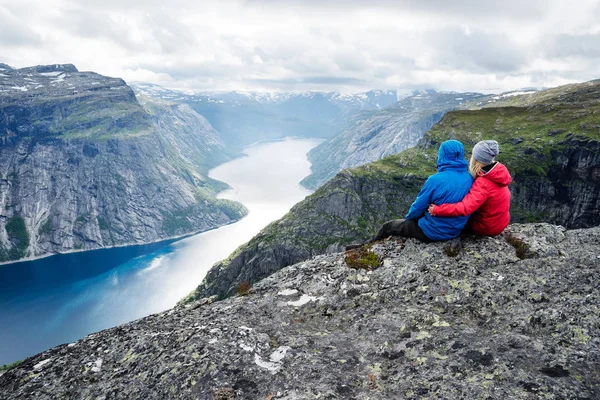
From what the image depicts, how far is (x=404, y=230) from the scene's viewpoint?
15.6 meters

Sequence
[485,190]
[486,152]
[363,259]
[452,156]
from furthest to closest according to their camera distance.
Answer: [363,259]
[452,156]
[486,152]
[485,190]

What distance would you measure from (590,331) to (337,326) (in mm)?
7002

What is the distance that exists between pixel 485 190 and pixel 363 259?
5.62m

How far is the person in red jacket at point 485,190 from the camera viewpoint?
12477 millimetres

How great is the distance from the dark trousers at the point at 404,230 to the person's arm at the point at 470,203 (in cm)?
233

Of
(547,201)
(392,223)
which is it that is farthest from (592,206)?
(392,223)

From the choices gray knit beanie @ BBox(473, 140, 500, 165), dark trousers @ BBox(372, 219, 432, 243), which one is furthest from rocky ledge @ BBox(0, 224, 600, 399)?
gray knit beanie @ BBox(473, 140, 500, 165)

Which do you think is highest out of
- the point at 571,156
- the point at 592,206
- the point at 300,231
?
the point at 571,156

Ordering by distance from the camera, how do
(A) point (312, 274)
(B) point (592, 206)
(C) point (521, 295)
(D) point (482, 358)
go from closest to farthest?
1. (D) point (482, 358)
2. (C) point (521, 295)
3. (A) point (312, 274)
4. (B) point (592, 206)

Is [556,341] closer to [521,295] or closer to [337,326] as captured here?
[521,295]

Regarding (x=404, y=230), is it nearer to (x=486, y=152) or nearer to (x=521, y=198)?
(x=486, y=152)

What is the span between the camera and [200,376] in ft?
30.5

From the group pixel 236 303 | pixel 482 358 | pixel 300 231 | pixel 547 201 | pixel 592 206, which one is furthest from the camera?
pixel 300 231

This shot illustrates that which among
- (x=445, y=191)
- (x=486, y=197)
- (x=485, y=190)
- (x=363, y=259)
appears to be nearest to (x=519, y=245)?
(x=486, y=197)
